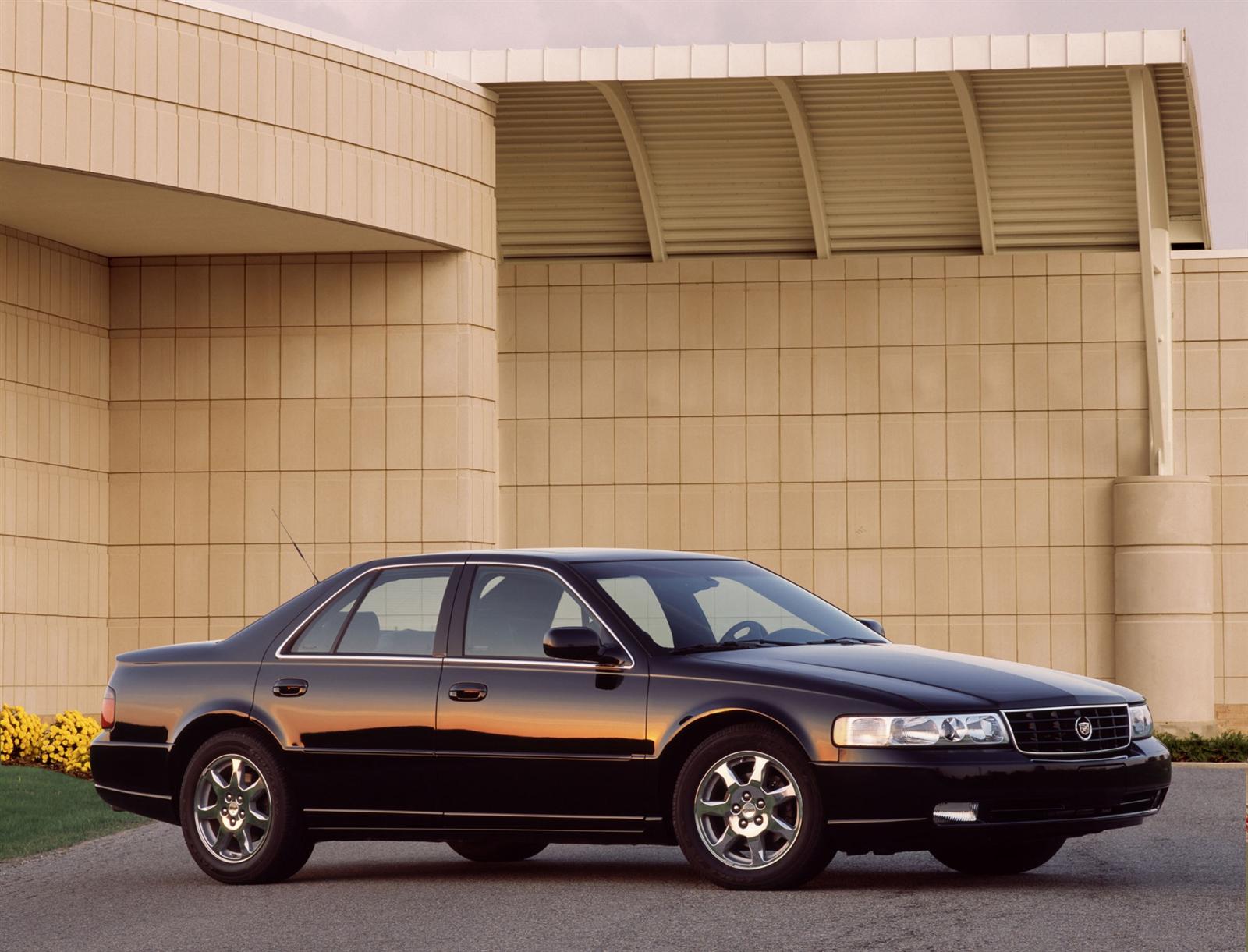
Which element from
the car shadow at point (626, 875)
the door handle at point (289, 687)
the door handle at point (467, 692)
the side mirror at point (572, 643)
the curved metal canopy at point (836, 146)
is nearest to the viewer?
the side mirror at point (572, 643)

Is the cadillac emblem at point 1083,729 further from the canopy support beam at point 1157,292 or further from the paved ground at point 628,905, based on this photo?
the canopy support beam at point 1157,292

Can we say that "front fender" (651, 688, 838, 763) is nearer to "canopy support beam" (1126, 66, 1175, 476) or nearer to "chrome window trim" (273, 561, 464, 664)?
"chrome window trim" (273, 561, 464, 664)

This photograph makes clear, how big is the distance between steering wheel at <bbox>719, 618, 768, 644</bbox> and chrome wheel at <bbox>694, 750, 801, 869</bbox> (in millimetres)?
899

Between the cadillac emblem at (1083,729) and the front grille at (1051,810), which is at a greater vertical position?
the cadillac emblem at (1083,729)

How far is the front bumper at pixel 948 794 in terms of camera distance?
849 cm

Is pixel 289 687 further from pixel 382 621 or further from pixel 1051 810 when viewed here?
pixel 1051 810

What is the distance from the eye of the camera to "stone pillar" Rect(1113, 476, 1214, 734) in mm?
26969

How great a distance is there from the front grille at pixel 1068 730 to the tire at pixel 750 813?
0.87m

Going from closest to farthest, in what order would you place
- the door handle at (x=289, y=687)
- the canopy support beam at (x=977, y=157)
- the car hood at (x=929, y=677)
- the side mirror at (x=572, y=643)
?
the car hood at (x=929, y=677)
the side mirror at (x=572, y=643)
the door handle at (x=289, y=687)
the canopy support beam at (x=977, y=157)

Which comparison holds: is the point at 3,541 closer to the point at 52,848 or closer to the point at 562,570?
the point at 52,848

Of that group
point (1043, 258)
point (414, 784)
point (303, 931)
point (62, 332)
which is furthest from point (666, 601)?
point (1043, 258)

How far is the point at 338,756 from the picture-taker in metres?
9.82

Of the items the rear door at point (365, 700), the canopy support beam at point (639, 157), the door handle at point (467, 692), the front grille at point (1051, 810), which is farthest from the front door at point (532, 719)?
the canopy support beam at point (639, 157)

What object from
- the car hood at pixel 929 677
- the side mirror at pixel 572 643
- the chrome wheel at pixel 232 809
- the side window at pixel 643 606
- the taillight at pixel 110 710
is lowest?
the chrome wheel at pixel 232 809
